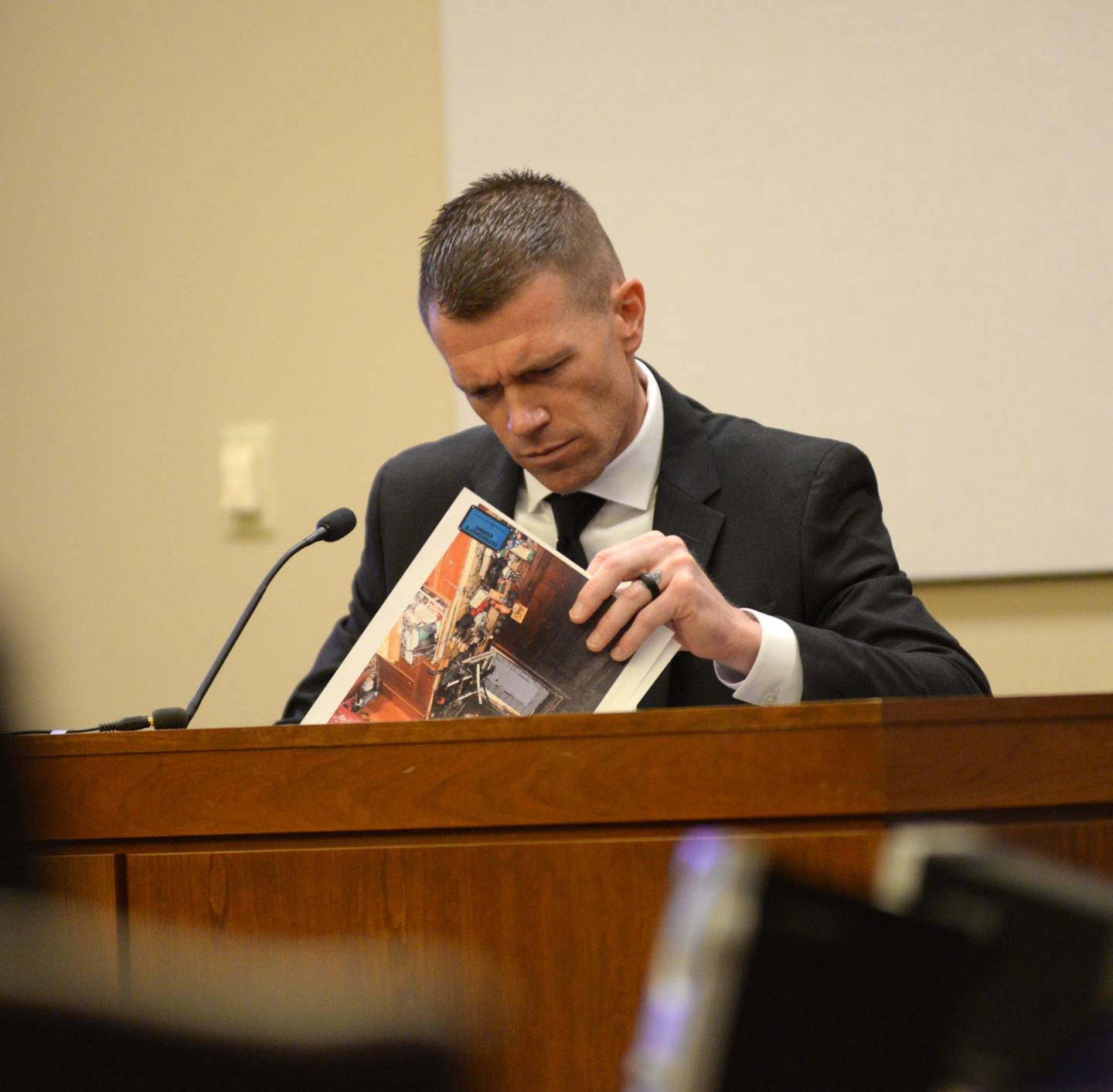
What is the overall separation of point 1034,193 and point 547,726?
1.65 metres

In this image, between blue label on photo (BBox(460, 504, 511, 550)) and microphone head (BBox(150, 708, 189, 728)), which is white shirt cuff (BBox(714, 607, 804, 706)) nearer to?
blue label on photo (BBox(460, 504, 511, 550))

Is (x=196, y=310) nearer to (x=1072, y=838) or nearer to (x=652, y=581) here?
(x=652, y=581)

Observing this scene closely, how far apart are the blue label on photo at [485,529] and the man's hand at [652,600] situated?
0.13 metres

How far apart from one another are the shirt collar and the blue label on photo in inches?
14.5

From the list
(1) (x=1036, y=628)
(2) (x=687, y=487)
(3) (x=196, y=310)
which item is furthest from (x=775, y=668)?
(3) (x=196, y=310)

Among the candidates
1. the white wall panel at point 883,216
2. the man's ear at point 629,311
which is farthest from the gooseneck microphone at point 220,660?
the white wall panel at point 883,216

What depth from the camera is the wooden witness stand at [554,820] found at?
1091 mm

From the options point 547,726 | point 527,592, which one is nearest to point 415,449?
point 527,592

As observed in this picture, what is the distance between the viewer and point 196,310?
2832mm

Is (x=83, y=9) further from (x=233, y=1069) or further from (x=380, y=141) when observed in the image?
(x=233, y=1069)

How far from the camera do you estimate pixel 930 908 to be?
520 millimetres

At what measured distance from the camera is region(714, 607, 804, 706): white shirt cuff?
5.07 ft

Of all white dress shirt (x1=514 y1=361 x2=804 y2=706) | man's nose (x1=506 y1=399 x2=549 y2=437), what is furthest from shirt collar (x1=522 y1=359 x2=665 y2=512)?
man's nose (x1=506 y1=399 x2=549 y2=437)

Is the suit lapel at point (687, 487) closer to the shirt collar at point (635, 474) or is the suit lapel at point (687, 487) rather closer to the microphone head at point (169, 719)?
the shirt collar at point (635, 474)
